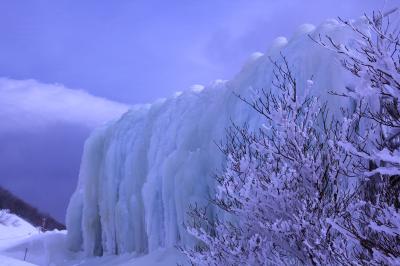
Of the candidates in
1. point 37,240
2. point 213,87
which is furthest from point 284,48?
point 37,240

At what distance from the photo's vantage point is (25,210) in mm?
88250

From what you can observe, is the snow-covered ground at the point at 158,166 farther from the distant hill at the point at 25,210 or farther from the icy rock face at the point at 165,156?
Answer: the distant hill at the point at 25,210

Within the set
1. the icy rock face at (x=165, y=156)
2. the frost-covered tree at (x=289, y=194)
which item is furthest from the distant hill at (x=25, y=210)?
the frost-covered tree at (x=289, y=194)

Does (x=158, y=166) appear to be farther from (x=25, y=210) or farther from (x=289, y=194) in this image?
(x=25, y=210)

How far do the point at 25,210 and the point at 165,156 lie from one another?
248 ft

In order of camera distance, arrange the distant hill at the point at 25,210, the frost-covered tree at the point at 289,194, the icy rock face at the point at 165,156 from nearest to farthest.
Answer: the frost-covered tree at the point at 289,194 < the icy rock face at the point at 165,156 < the distant hill at the point at 25,210

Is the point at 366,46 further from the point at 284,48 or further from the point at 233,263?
the point at 284,48

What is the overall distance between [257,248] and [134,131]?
56.2ft

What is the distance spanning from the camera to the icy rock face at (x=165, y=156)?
43.8 ft

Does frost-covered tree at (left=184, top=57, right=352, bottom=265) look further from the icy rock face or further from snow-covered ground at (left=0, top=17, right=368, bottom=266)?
the icy rock face

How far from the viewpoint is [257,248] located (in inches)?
278

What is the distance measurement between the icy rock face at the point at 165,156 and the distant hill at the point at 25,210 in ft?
190

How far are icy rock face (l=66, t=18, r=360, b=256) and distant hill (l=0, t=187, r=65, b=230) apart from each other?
5791cm

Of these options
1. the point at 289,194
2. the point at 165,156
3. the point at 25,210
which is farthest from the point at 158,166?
the point at 25,210
